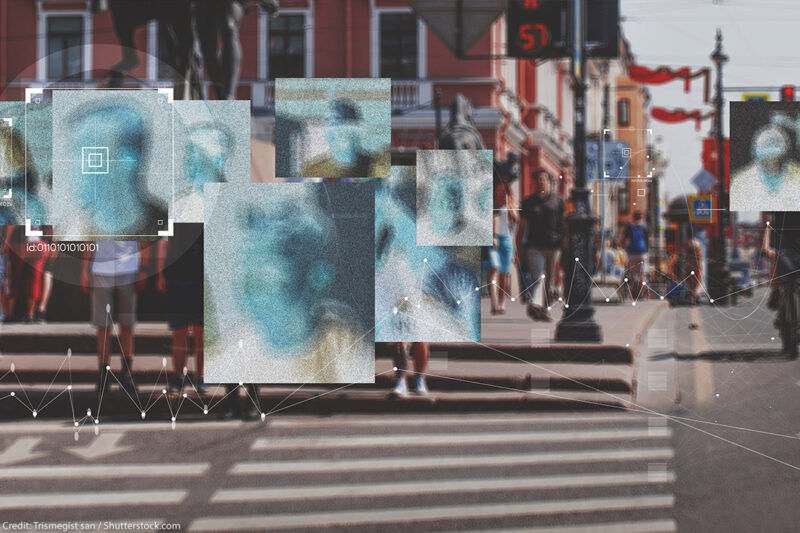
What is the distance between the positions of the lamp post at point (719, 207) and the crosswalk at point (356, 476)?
13.8 inches

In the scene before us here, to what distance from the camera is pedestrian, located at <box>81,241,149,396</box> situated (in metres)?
2.05

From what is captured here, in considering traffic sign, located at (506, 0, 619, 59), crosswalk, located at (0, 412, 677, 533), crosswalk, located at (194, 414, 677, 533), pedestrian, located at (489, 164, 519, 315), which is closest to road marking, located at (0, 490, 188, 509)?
crosswalk, located at (0, 412, 677, 533)

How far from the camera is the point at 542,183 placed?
89.4 inches

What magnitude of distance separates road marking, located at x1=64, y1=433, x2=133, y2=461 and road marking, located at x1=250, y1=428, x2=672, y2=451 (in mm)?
328

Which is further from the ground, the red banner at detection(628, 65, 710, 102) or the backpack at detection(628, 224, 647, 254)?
the red banner at detection(628, 65, 710, 102)

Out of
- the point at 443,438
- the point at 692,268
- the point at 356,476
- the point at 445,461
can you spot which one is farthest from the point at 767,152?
the point at 356,476

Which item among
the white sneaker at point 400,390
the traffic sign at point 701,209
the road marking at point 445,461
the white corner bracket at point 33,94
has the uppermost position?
the white corner bracket at point 33,94

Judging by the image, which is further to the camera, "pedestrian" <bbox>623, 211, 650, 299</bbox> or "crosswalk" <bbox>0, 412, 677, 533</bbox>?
"crosswalk" <bbox>0, 412, 677, 533</bbox>

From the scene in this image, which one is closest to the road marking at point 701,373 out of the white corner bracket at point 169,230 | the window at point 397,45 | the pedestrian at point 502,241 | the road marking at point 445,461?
the road marking at point 445,461

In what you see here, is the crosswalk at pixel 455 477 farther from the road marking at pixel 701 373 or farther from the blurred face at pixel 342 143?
the blurred face at pixel 342 143

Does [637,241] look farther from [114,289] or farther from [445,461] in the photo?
[114,289]

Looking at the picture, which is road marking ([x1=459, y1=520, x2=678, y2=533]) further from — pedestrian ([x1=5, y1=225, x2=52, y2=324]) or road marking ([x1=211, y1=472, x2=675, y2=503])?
pedestrian ([x1=5, y1=225, x2=52, y2=324])

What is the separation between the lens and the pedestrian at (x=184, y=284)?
198 centimetres

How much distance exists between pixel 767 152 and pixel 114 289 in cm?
146
